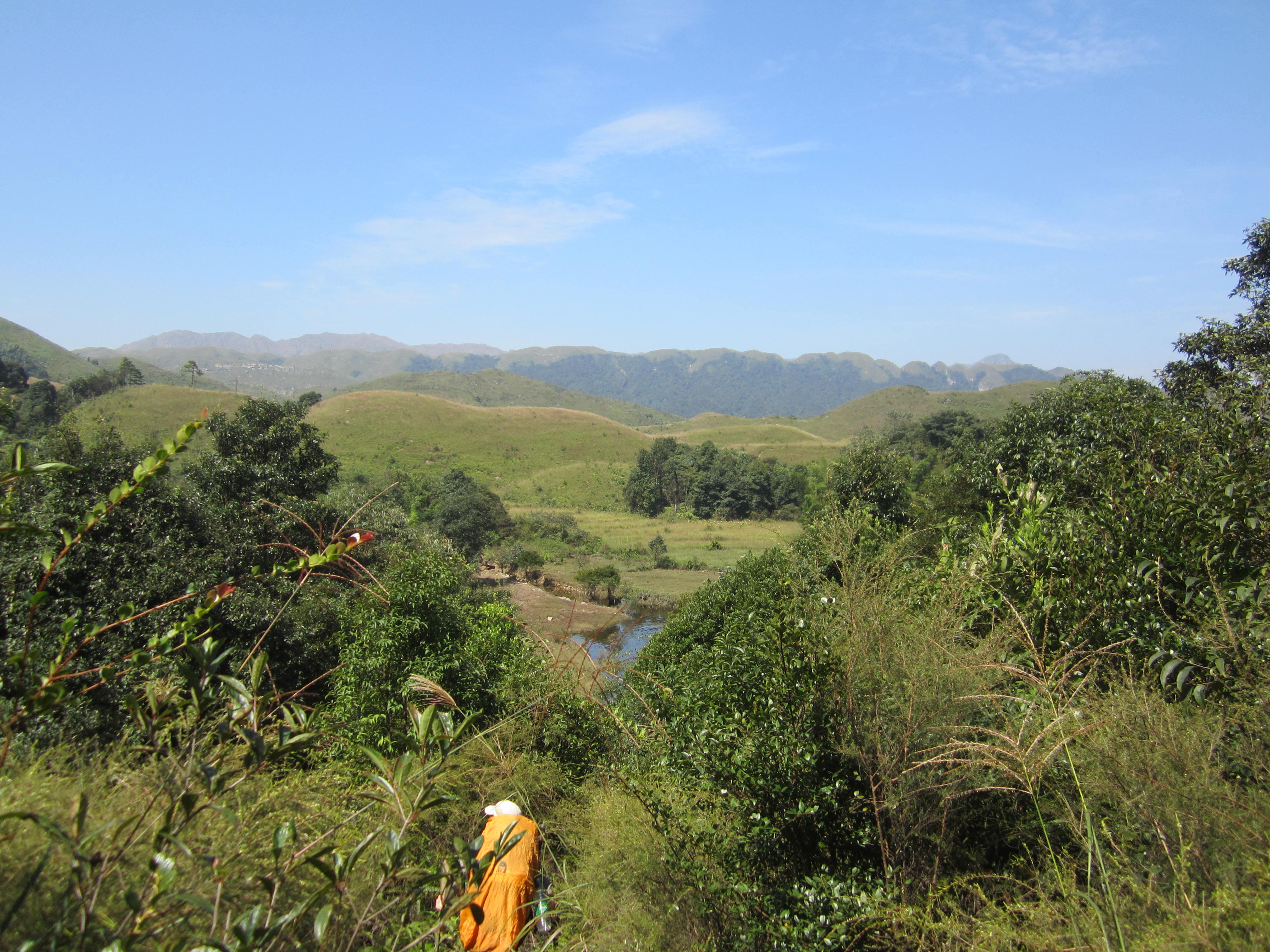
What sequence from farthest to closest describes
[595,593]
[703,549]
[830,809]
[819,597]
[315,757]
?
1. [703,549]
2. [595,593]
3. [315,757]
4. [819,597]
5. [830,809]

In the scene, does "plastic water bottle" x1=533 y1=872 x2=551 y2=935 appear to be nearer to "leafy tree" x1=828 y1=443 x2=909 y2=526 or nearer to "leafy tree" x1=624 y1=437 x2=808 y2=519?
"leafy tree" x1=828 y1=443 x2=909 y2=526

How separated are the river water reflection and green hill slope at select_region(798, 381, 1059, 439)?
101071mm

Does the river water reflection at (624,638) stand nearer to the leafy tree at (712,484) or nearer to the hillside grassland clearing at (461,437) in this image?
the leafy tree at (712,484)

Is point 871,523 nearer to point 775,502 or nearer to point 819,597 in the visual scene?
point 819,597

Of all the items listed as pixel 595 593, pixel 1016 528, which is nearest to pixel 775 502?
pixel 595 593

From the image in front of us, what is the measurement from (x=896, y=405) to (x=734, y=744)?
16538 cm

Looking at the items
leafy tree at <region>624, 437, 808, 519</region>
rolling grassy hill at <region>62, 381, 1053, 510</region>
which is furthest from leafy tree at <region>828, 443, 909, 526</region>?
leafy tree at <region>624, 437, 808, 519</region>

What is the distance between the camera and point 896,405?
520 ft

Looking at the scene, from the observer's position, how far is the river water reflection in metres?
9.33

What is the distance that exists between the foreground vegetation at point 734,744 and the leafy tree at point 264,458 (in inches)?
130

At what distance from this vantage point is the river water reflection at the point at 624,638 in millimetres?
9328

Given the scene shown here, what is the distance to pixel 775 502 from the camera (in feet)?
216

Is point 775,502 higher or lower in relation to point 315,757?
lower

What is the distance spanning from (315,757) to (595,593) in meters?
30.8
